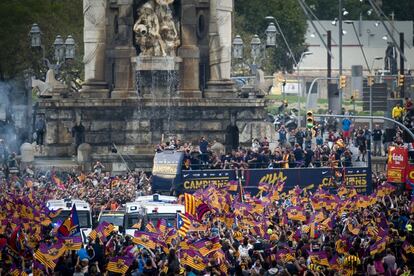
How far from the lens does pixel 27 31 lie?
94.3m

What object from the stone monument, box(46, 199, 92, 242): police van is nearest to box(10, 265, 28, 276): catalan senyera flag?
box(46, 199, 92, 242): police van

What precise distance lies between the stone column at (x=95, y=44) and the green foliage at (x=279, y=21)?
38.5 m

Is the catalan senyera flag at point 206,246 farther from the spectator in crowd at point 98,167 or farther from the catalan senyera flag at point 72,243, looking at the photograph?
the spectator in crowd at point 98,167

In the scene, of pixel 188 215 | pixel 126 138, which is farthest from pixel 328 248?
pixel 126 138

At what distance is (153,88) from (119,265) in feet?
120

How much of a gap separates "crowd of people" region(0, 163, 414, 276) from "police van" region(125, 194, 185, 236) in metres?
0.81

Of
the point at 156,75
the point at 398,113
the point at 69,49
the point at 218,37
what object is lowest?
the point at 398,113

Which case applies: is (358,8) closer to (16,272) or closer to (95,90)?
(95,90)

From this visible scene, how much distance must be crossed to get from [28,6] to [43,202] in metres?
43.7

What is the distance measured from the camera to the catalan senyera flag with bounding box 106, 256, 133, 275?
129 feet

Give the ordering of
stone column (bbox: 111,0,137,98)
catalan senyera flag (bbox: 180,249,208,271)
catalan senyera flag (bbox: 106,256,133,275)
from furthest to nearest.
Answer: stone column (bbox: 111,0,137,98)
catalan senyera flag (bbox: 106,256,133,275)
catalan senyera flag (bbox: 180,249,208,271)

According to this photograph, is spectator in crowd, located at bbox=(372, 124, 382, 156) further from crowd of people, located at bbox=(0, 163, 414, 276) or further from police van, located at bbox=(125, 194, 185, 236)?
police van, located at bbox=(125, 194, 185, 236)

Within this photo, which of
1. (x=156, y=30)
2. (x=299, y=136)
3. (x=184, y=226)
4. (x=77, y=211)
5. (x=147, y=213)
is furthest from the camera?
(x=299, y=136)

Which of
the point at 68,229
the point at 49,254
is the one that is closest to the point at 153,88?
the point at 68,229
